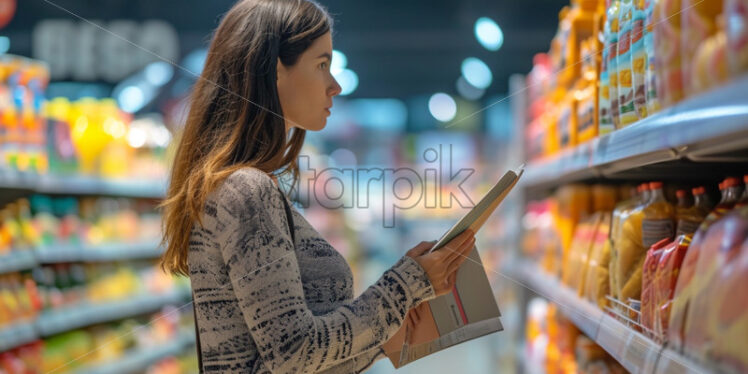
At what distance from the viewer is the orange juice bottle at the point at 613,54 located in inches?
47.4

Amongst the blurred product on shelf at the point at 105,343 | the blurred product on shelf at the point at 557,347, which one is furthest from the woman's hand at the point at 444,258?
the blurred product on shelf at the point at 105,343

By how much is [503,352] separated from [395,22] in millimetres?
1827

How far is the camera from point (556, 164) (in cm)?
175

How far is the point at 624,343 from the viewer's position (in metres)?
1.04

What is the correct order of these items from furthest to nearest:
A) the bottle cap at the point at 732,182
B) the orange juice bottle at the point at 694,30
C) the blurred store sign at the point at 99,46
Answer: the blurred store sign at the point at 99,46 < the bottle cap at the point at 732,182 < the orange juice bottle at the point at 694,30

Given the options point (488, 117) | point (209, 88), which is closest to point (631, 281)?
point (209, 88)

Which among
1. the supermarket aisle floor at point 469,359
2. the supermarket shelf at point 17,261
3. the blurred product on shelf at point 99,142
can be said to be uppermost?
the blurred product on shelf at point 99,142

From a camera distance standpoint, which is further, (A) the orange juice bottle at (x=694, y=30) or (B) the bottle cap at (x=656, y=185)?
(B) the bottle cap at (x=656, y=185)

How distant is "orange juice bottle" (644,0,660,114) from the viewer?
918 mm

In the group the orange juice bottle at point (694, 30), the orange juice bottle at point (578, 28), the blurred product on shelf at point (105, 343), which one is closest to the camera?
the orange juice bottle at point (694, 30)

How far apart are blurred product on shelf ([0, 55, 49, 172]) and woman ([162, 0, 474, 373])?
5.16 ft

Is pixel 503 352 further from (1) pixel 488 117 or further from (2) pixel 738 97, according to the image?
(2) pixel 738 97

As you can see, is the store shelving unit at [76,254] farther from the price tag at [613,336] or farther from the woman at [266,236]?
the price tag at [613,336]

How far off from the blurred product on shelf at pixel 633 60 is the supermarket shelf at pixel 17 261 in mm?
1932
